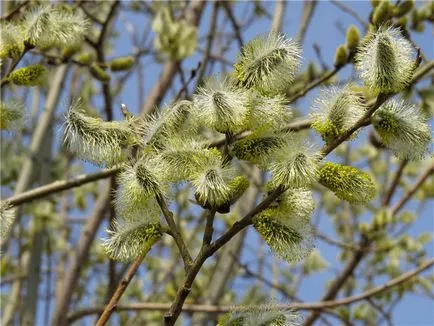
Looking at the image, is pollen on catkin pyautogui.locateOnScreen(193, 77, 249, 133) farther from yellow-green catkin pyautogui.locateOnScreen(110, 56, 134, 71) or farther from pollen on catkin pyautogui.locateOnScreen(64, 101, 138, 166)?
yellow-green catkin pyautogui.locateOnScreen(110, 56, 134, 71)

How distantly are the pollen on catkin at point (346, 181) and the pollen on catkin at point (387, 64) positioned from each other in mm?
158

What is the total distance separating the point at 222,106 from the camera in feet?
4.47

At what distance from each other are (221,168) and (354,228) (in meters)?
5.23

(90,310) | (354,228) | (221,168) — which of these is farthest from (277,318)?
(354,228)

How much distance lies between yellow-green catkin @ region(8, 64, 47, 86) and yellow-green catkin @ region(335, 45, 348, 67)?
106 centimetres

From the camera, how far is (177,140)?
1416mm

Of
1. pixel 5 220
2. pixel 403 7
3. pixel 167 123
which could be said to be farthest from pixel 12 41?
pixel 403 7

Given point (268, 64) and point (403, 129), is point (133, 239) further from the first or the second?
point (403, 129)

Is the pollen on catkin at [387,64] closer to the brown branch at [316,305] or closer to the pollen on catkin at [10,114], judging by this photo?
the pollen on catkin at [10,114]

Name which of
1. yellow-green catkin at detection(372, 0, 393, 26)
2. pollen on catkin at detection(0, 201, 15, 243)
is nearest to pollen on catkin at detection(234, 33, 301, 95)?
pollen on catkin at detection(0, 201, 15, 243)

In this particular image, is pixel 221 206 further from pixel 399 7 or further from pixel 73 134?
pixel 399 7

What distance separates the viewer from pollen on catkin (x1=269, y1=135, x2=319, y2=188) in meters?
1.31

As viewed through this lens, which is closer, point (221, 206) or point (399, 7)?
point (221, 206)

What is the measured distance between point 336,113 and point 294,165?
0.19 metres
